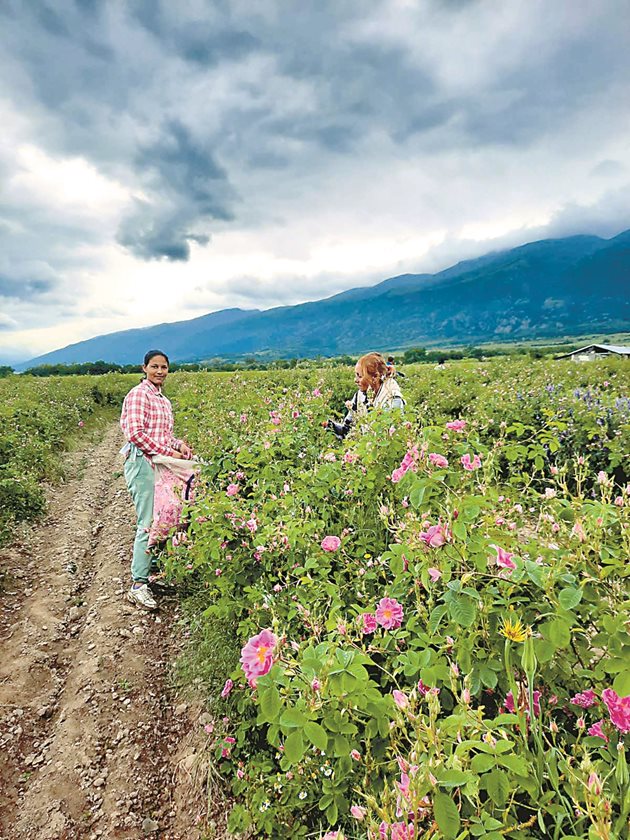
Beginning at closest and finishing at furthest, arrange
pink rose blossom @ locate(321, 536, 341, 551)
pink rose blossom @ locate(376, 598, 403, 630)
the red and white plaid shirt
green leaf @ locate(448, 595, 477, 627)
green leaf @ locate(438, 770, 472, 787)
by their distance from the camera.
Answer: green leaf @ locate(438, 770, 472, 787) → green leaf @ locate(448, 595, 477, 627) → pink rose blossom @ locate(376, 598, 403, 630) → pink rose blossom @ locate(321, 536, 341, 551) → the red and white plaid shirt

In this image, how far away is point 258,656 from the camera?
5.35 feet

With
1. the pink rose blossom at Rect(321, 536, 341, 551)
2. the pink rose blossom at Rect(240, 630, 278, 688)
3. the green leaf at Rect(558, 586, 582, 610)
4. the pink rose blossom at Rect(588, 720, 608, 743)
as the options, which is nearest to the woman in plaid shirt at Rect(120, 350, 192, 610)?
the pink rose blossom at Rect(321, 536, 341, 551)

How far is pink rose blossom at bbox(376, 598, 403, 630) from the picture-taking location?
197 centimetres

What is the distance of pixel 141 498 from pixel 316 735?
4210 millimetres

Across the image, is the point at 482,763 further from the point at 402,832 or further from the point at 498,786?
the point at 402,832

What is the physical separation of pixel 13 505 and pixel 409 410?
22.6 feet

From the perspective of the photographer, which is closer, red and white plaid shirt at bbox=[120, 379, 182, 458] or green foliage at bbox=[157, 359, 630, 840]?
green foliage at bbox=[157, 359, 630, 840]

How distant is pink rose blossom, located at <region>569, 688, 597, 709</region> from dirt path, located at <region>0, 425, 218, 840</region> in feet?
7.47

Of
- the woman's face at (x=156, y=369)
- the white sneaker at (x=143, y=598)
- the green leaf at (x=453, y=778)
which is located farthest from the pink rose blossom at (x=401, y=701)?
the woman's face at (x=156, y=369)

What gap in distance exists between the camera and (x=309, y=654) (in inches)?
65.3

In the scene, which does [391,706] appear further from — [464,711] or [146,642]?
[146,642]

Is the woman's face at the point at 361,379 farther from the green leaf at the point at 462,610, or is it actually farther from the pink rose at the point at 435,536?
the green leaf at the point at 462,610

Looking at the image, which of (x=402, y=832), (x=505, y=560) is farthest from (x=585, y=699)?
(x=402, y=832)

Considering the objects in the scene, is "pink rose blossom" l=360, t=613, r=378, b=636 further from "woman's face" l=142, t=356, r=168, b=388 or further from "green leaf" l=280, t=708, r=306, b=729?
"woman's face" l=142, t=356, r=168, b=388
